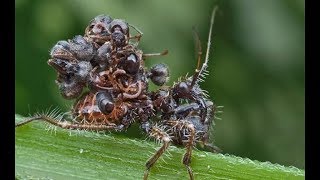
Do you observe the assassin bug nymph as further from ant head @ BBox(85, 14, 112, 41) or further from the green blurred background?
the green blurred background

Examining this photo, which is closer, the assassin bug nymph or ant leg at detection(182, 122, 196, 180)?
ant leg at detection(182, 122, 196, 180)

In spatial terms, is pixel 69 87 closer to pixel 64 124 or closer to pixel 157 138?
pixel 64 124

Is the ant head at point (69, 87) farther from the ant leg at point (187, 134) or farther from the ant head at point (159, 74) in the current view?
the ant leg at point (187, 134)

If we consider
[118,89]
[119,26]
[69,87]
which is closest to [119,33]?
[119,26]

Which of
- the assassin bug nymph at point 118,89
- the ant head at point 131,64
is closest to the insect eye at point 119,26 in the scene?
the assassin bug nymph at point 118,89

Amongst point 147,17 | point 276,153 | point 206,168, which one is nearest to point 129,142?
point 206,168

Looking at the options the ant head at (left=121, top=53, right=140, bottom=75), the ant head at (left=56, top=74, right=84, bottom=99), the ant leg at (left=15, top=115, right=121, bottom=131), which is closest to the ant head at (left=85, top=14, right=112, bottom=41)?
the ant head at (left=121, top=53, right=140, bottom=75)

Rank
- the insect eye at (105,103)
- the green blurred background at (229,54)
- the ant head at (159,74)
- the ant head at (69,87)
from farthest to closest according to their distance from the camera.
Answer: the green blurred background at (229,54) → the ant head at (159,74) → the ant head at (69,87) → the insect eye at (105,103)

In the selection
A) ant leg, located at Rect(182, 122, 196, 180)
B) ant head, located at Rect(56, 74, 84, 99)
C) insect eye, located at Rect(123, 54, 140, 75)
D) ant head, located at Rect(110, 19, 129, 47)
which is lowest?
ant leg, located at Rect(182, 122, 196, 180)
